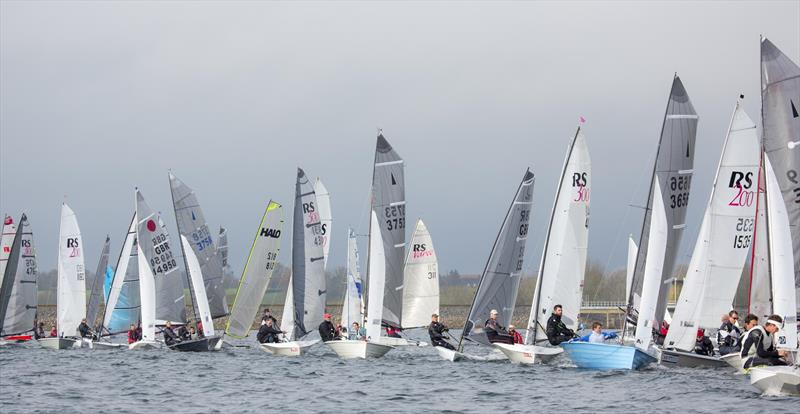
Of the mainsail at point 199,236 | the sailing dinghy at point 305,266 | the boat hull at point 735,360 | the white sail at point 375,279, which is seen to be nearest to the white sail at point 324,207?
the mainsail at point 199,236

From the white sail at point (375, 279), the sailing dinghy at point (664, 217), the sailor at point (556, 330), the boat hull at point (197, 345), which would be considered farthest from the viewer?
the boat hull at point (197, 345)

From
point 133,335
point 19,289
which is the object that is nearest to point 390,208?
point 133,335

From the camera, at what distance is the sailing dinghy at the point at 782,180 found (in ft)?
88.1

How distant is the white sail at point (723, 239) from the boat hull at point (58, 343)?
2536 cm

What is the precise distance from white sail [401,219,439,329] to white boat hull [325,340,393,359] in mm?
10257

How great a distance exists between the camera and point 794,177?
1110 inches

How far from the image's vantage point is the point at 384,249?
3875 centimetres

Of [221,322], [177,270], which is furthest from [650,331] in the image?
[221,322]

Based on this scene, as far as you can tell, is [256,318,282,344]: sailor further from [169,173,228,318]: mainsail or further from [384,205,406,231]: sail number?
[169,173,228,318]: mainsail

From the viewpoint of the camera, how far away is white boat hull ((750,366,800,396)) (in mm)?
23734

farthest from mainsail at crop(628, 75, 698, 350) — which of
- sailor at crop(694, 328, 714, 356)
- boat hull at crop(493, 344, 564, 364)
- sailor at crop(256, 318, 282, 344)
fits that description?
sailor at crop(256, 318, 282, 344)

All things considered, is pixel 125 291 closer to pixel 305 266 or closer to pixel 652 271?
pixel 305 266

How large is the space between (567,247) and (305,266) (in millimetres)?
9868

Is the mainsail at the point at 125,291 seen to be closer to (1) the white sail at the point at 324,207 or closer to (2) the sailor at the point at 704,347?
(1) the white sail at the point at 324,207
